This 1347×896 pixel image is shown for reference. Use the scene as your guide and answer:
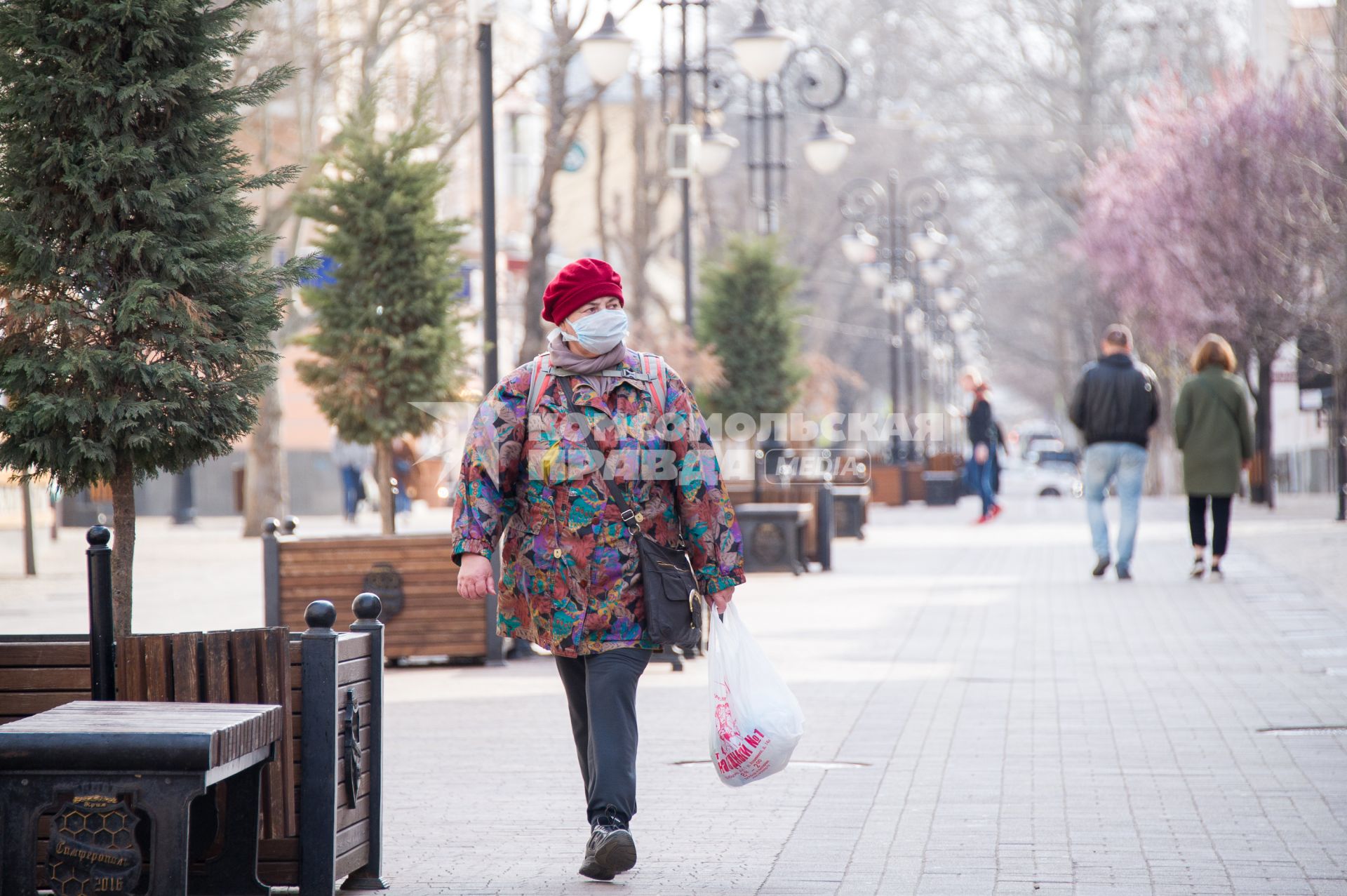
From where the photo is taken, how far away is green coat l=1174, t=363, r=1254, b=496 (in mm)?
14961

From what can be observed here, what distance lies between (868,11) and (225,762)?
50.7 metres

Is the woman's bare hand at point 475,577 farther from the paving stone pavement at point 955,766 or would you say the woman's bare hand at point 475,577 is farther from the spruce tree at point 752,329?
the spruce tree at point 752,329

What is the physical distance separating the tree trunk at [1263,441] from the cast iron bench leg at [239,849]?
25.8 meters

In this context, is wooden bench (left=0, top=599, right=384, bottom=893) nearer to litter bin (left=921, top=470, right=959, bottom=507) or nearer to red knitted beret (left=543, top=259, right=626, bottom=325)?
red knitted beret (left=543, top=259, right=626, bottom=325)

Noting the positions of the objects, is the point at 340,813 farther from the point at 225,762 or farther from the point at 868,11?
the point at 868,11

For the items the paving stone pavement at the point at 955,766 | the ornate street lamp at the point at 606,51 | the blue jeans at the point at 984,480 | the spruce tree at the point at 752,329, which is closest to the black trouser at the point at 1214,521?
the paving stone pavement at the point at 955,766

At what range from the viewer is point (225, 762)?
4.36 meters

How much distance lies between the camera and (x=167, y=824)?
4297 mm

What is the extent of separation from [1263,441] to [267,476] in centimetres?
1575

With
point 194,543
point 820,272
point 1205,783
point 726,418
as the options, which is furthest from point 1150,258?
point 1205,783

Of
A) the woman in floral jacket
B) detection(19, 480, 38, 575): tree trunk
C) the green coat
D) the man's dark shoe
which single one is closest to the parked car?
the green coat

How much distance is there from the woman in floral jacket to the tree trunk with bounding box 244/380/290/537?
20.3 m

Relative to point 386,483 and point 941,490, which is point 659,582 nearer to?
point 386,483

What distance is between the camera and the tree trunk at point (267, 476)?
83.4 ft
